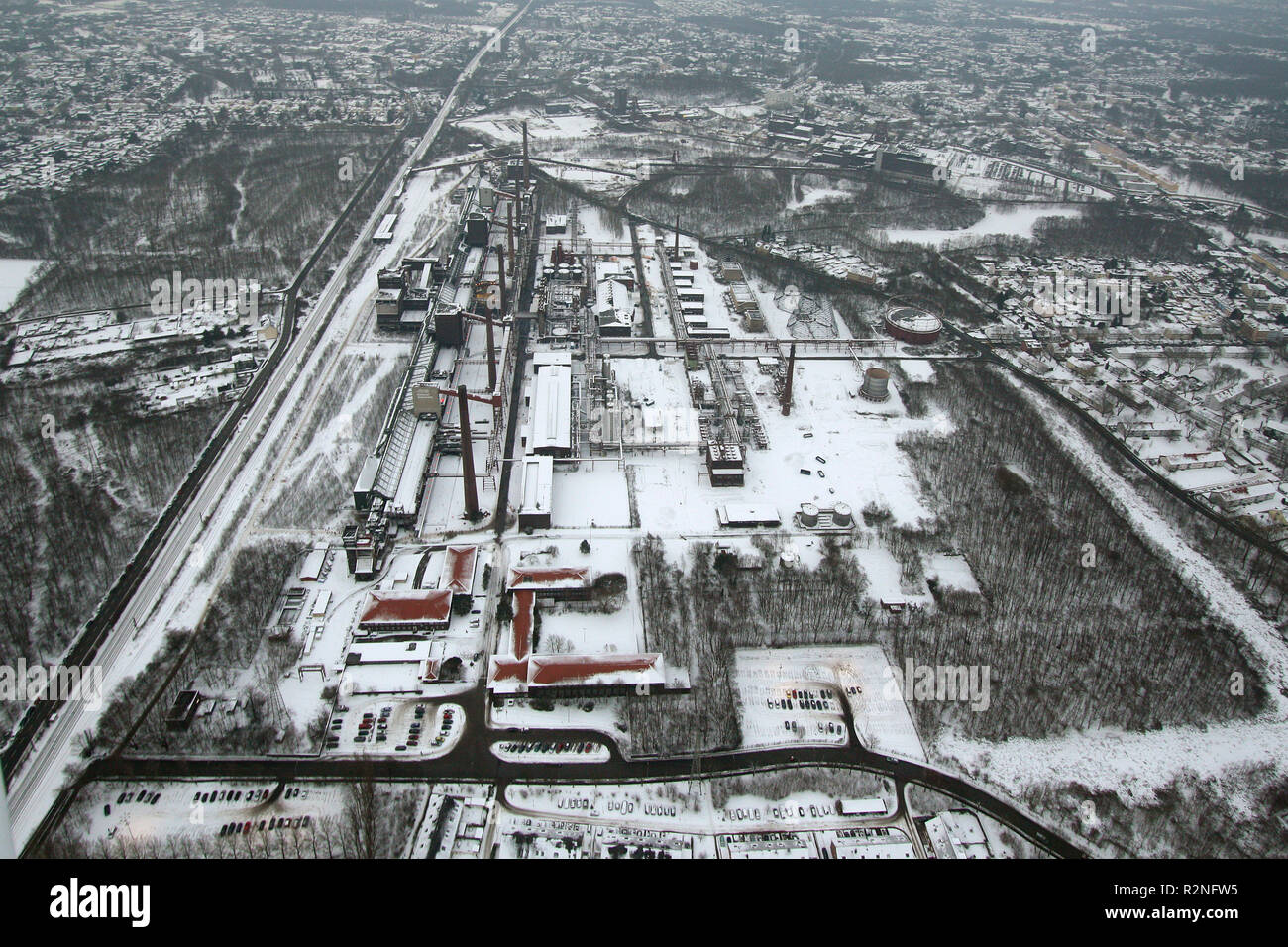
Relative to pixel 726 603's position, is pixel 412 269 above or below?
above

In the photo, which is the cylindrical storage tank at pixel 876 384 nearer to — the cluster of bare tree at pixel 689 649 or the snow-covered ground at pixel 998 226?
the cluster of bare tree at pixel 689 649

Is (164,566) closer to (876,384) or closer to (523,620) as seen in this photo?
(523,620)

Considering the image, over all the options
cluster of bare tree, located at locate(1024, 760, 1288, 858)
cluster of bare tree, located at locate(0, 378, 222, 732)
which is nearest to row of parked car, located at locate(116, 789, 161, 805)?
cluster of bare tree, located at locate(0, 378, 222, 732)

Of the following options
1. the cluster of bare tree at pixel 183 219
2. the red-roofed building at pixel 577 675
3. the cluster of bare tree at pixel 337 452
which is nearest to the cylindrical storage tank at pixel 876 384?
the red-roofed building at pixel 577 675

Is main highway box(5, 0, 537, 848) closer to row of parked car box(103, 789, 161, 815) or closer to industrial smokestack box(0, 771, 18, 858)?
row of parked car box(103, 789, 161, 815)

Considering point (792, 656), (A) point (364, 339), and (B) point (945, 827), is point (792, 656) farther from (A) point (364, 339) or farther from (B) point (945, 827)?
(A) point (364, 339)

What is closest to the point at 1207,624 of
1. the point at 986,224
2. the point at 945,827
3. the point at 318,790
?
the point at 945,827

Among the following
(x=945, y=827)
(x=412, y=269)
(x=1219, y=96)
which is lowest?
(x=945, y=827)

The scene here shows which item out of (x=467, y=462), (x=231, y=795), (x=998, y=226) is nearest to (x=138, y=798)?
(x=231, y=795)
